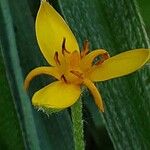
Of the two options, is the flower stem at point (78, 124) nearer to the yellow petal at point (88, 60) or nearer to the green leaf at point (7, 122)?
the yellow petal at point (88, 60)

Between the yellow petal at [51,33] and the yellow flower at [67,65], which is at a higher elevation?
the yellow petal at [51,33]

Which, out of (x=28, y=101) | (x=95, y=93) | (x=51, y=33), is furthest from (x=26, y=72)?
(x=95, y=93)

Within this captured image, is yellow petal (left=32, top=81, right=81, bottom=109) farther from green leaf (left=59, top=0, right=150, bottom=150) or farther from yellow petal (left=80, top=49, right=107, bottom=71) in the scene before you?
green leaf (left=59, top=0, right=150, bottom=150)

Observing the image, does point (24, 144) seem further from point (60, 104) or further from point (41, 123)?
point (60, 104)

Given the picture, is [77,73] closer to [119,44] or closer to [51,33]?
[51,33]

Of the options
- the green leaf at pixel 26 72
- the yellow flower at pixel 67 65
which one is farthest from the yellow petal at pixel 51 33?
the green leaf at pixel 26 72

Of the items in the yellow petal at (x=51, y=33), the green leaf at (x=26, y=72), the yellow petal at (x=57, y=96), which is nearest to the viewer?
the yellow petal at (x=57, y=96)

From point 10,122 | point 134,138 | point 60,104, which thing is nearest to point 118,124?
point 134,138
